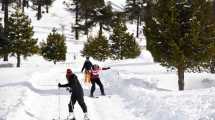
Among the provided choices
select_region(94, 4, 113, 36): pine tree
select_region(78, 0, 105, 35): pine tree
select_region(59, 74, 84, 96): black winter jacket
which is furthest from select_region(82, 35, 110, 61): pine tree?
select_region(59, 74, 84, 96): black winter jacket

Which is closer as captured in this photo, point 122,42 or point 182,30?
point 182,30

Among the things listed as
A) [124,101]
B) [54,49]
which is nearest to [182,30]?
[124,101]

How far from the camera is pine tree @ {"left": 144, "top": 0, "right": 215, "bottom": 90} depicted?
22.8 m

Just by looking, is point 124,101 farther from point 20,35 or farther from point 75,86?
point 20,35

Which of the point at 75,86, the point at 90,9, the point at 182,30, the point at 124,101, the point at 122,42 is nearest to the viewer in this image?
the point at 75,86

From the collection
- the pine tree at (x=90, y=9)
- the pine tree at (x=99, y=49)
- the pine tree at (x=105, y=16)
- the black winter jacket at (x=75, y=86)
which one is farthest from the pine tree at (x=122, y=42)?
the black winter jacket at (x=75, y=86)

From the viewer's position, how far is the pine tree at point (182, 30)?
74.8ft

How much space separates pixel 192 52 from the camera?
23078mm

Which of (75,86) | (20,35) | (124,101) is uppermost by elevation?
(20,35)

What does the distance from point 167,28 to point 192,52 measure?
5.90ft

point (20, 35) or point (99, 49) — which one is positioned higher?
point (20, 35)

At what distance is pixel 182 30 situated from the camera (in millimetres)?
23234

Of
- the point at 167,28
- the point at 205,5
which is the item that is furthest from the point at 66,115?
the point at 205,5

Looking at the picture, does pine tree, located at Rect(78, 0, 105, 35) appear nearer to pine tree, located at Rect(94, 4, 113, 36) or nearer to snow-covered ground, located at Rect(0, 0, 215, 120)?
pine tree, located at Rect(94, 4, 113, 36)
